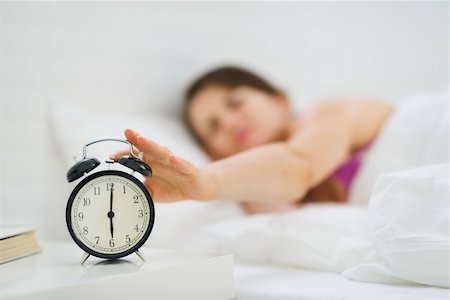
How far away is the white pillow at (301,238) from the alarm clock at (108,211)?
0.44 metres

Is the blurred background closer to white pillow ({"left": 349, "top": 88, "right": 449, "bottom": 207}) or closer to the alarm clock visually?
white pillow ({"left": 349, "top": 88, "right": 449, "bottom": 207})

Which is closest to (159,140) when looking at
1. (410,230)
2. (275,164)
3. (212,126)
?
(212,126)

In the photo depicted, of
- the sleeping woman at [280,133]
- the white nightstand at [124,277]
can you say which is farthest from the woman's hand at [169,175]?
the sleeping woman at [280,133]

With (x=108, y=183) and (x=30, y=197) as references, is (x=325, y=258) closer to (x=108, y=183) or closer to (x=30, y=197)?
(x=108, y=183)

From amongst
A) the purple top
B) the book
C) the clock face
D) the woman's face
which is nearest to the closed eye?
the woman's face

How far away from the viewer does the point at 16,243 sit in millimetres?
1243

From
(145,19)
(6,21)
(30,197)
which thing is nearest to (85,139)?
(30,197)

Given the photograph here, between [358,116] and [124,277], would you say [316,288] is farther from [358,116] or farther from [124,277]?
[358,116]

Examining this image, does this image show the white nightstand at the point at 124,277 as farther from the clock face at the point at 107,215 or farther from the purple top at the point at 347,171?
the purple top at the point at 347,171

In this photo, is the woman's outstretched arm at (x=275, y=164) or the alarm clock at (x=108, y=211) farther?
the woman's outstretched arm at (x=275, y=164)

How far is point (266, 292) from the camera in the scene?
3.70ft

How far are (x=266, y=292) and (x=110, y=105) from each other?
50.0 inches

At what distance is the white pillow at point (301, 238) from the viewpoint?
1312 millimetres

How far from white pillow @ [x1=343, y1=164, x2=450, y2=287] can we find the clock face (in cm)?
46
